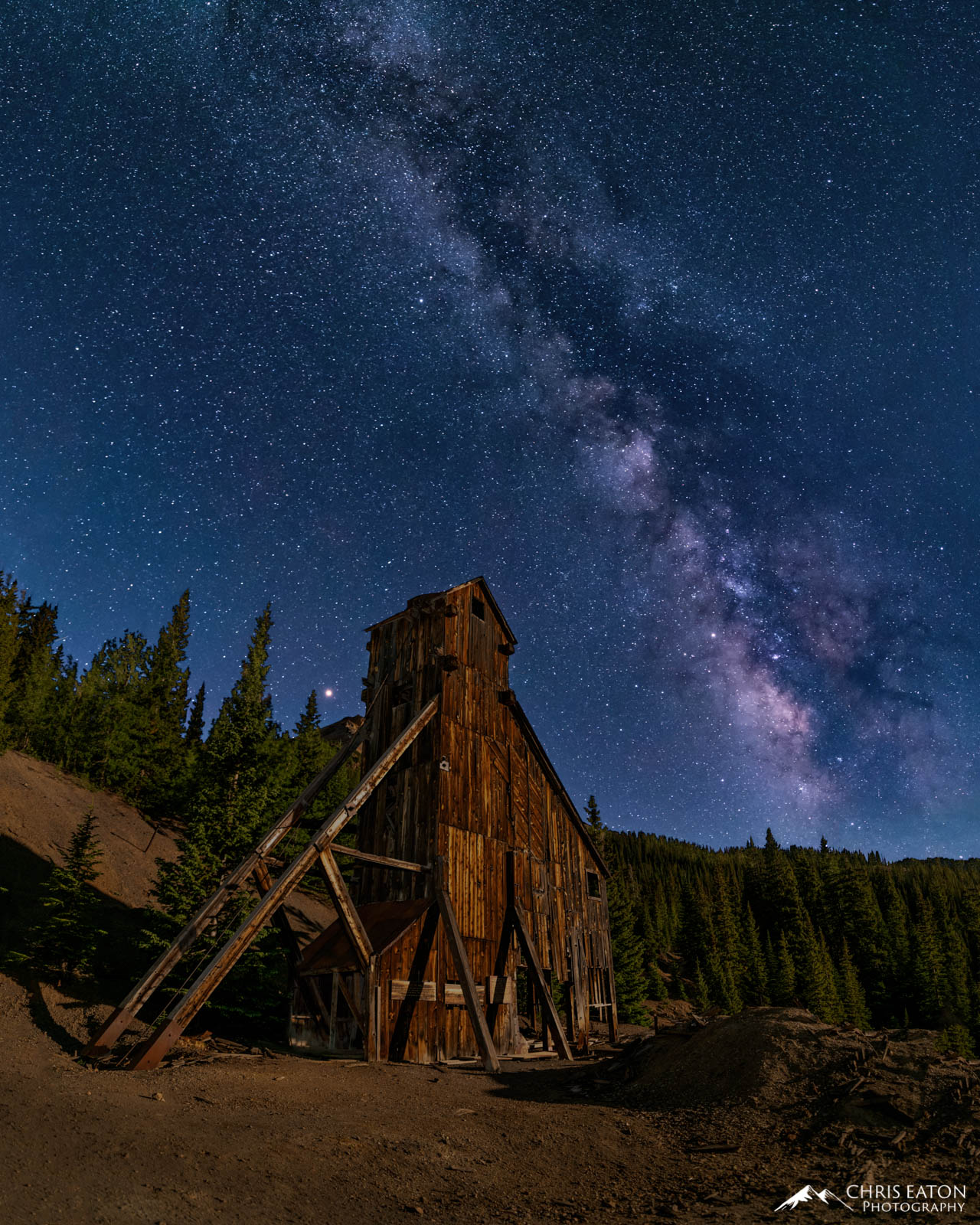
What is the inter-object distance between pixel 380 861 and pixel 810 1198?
11.6 m

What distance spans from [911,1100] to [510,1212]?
755cm

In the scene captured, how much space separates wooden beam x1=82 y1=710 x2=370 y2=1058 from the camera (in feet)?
43.0

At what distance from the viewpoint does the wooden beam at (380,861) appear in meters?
17.3

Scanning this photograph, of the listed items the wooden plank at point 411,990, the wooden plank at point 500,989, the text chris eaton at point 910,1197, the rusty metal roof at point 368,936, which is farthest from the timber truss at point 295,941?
the text chris eaton at point 910,1197

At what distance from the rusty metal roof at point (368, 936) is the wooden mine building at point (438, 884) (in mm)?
51

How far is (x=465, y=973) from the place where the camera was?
17422 mm

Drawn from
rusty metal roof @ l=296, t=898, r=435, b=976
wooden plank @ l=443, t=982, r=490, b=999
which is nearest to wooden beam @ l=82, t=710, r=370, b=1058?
rusty metal roof @ l=296, t=898, r=435, b=976

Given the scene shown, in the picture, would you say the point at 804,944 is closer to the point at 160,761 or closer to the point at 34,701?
the point at 160,761

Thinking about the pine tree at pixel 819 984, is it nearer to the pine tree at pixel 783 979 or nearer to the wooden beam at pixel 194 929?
the pine tree at pixel 783 979

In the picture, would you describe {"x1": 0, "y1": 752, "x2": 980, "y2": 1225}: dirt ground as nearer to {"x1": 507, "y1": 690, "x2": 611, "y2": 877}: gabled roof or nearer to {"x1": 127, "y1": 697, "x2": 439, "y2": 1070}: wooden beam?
{"x1": 127, "y1": 697, "x2": 439, "y2": 1070}: wooden beam

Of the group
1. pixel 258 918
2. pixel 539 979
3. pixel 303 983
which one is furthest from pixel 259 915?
pixel 539 979

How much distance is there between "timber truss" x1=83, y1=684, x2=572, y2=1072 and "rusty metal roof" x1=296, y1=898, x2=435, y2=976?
36cm

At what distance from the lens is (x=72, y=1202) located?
632cm

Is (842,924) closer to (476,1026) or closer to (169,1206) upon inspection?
(476,1026)
